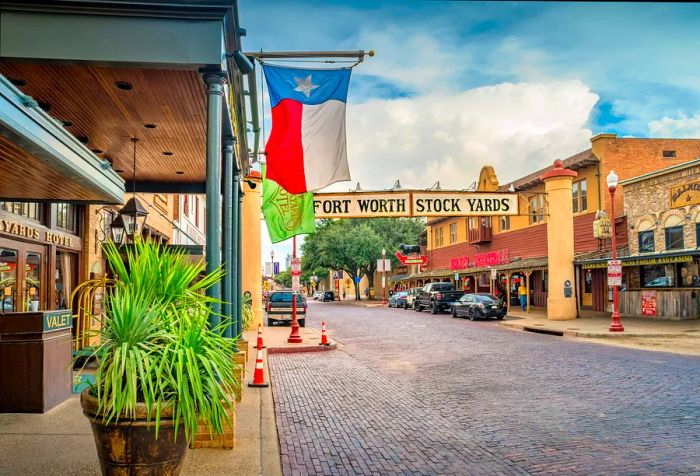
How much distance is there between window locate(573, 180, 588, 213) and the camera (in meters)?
31.8

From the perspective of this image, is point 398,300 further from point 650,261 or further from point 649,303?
point 650,261

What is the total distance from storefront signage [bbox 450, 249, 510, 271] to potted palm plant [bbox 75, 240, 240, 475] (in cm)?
3621

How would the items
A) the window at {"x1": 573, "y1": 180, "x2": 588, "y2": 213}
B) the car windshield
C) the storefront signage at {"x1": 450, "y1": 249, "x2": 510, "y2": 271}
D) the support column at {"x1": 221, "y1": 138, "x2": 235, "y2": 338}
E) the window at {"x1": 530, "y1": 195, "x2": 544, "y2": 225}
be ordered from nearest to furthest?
the support column at {"x1": 221, "y1": 138, "x2": 235, "y2": 338} < the car windshield < the window at {"x1": 573, "y1": 180, "x2": 588, "y2": 213} < the window at {"x1": 530, "y1": 195, "x2": 544, "y2": 225} < the storefront signage at {"x1": 450, "y1": 249, "x2": 510, "y2": 271}

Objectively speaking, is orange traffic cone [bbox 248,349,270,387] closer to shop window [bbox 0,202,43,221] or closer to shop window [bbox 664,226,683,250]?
shop window [bbox 0,202,43,221]

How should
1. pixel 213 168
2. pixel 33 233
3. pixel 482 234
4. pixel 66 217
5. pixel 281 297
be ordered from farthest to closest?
pixel 482 234
pixel 281 297
pixel 66 217
pixel 33 233
pixel 213 168

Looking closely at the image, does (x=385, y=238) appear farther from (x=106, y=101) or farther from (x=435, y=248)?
(x=106, y=101)

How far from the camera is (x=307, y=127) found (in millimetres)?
8586

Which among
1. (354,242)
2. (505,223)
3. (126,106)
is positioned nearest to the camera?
(126,106)

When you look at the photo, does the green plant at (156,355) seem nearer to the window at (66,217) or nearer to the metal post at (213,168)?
the metal post at (213,168)

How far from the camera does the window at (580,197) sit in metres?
31.8

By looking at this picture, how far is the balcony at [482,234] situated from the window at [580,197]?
10.2 m

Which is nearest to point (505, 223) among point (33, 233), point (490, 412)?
point (490, 412)

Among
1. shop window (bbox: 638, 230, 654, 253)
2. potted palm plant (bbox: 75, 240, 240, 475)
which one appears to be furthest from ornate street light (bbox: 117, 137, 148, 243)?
shop window (bbox: 638, 230, 654, 253)

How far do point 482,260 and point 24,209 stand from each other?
3618 centimetres
